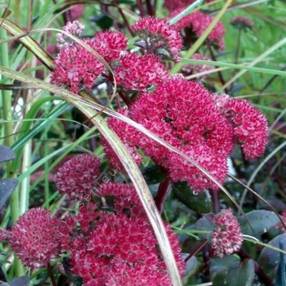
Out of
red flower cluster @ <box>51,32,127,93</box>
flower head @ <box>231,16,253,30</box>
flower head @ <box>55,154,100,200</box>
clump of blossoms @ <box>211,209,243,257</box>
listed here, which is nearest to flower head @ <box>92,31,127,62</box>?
red flower cluster @ <box>51,32,127,93</box>

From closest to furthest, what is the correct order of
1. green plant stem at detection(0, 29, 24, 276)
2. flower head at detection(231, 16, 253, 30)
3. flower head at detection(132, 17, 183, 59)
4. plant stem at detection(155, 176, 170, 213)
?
1. plant stem at detection(155, 176, 170, 213)
2. flower head at detection(132, 17, 183, 59)
3. green plant stem at detection(0, 29, 24, 276)
4. flower head at detection(231, 16, 253, 30)

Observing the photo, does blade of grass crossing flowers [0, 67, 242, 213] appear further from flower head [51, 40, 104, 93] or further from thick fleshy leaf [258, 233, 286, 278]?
thick fleshy leaf [258, 233, 286, 278]

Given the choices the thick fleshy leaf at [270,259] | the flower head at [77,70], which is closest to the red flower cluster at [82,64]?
the flower head at [77,70]

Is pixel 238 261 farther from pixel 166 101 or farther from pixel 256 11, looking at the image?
pixel 256 11

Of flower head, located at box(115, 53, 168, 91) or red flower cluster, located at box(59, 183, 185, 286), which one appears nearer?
red flower cluster, located at box(59, 183, 185, 286)

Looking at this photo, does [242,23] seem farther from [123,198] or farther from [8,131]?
[123,198]

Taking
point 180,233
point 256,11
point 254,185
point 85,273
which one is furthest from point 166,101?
point 256,11

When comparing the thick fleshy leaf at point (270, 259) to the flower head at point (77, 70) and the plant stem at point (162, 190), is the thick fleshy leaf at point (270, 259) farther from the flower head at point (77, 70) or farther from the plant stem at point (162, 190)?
the flower head at point (77, 70)

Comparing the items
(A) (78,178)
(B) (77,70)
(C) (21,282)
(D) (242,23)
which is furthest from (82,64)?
(D) (242,23)
